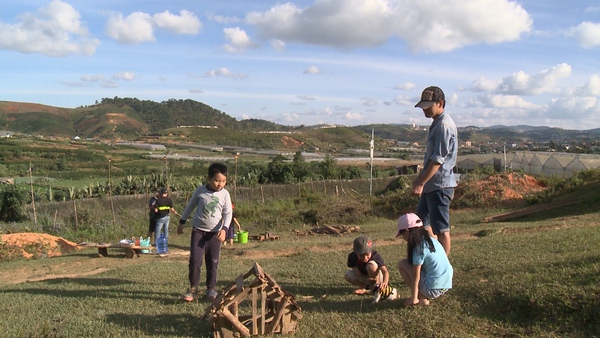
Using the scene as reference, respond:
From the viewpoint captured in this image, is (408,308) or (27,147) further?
(27,147)

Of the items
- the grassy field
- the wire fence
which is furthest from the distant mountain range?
the grassy field

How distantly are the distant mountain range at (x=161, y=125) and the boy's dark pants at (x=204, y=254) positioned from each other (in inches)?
3452

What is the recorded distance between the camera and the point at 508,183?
74.4 ft

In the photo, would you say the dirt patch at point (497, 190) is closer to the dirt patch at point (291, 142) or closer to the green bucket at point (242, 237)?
the green bucket at point (242, 237)

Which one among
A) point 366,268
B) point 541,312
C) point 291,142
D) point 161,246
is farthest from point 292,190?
point 291,142

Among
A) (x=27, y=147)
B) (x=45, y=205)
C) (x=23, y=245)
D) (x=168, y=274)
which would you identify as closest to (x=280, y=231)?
(x=23, y=245)

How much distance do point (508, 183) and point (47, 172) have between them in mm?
45238

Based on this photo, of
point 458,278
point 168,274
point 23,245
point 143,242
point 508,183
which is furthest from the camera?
point 508,183

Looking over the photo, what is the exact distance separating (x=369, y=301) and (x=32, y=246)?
11807 mm

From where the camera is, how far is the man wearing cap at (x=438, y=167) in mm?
5289

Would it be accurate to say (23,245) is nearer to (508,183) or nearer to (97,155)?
(508,183)

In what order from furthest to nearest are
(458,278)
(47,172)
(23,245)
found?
(47,172) → (23,245) → (458,278)

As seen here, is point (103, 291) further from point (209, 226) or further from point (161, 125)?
point (161, 125)

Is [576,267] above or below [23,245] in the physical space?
above
